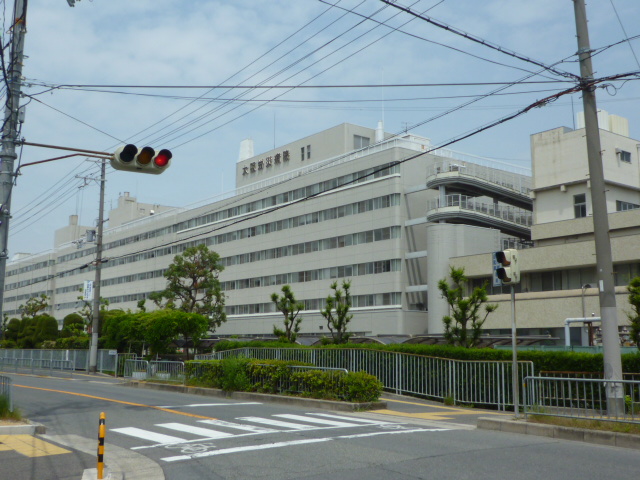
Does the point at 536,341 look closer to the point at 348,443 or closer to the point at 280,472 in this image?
the point at 348,443

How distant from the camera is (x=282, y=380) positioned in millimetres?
20266

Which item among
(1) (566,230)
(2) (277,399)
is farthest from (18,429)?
(1) (566,230)

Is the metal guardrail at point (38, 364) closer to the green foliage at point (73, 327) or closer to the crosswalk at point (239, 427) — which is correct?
the green foliage at point (73, 327)

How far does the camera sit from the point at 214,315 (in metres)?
62.0

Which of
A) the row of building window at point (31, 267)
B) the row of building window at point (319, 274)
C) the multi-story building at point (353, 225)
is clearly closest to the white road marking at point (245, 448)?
the multi-story building at point (353, 225)

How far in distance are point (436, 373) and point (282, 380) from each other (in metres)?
4.74

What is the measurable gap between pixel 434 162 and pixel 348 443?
1920 inches

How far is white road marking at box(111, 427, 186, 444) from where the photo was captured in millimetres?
12263

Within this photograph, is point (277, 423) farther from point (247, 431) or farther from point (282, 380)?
point (282, 380)

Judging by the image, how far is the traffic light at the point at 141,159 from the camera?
11867mm

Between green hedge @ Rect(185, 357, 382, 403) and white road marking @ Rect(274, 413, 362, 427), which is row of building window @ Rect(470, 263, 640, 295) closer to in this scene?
green hedge @ Rect(185, 357, 382, 403)

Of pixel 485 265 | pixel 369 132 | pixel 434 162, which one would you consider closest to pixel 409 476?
pixel 485 265

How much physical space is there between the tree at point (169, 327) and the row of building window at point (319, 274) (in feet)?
68.9

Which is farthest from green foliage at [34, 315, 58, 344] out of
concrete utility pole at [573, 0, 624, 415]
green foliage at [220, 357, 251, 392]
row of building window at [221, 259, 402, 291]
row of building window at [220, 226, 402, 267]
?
concrete utility pole at [573, 0, 624, 415]
